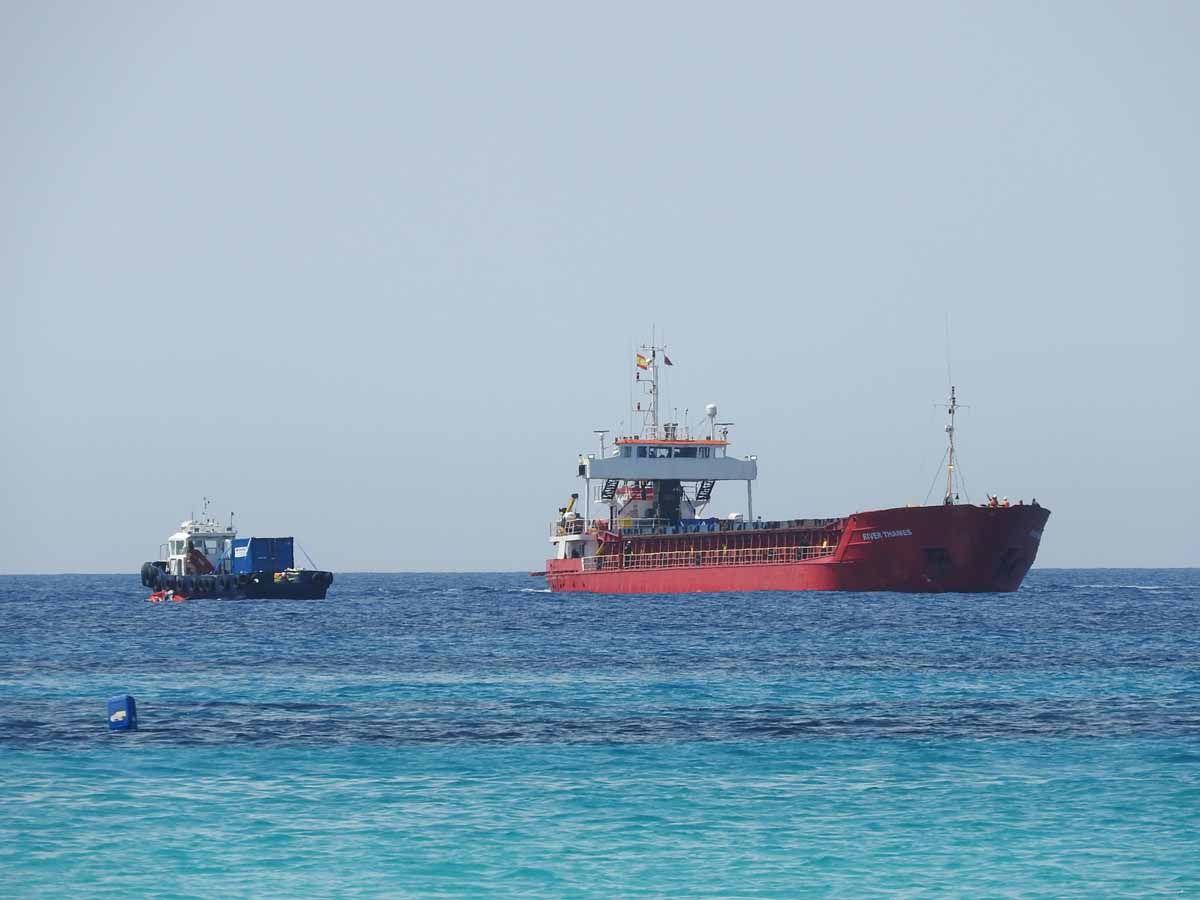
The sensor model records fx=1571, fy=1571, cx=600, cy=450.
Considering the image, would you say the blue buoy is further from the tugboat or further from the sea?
the tugboat

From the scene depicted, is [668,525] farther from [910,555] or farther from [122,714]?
[122,714]

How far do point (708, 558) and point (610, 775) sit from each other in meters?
61.2

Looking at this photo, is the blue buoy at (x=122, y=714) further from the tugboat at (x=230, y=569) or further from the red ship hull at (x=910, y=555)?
the tugboat at (x=230, y=569)

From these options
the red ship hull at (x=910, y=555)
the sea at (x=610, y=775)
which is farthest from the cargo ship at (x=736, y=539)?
the sea at (x=610, y=775)

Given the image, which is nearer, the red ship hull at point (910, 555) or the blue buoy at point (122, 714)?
the blue buoy at point (122, 714)

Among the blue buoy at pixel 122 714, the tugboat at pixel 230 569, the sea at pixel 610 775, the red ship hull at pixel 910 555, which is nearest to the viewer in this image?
the sea at pixel 610 775

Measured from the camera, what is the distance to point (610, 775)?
21.7m

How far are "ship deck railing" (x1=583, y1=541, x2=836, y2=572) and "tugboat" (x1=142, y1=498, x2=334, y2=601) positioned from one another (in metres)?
16.1

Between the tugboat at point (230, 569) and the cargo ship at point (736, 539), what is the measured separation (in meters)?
16.2

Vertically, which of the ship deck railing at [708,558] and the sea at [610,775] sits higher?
the ship deck railing at [708,558]

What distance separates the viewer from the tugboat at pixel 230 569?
8900 centimetres

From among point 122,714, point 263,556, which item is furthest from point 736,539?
point 122,714

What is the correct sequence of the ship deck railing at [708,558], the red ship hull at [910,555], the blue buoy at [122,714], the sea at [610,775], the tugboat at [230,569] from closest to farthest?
the sea at [610,775] → the blue buoy at [122,714] → the red ship hull at [910,555] → the ship deck railing at [708,558] → the tugboat at [230,569]

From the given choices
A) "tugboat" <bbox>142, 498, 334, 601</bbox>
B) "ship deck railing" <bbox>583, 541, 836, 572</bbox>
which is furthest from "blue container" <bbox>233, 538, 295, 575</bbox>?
"ship deck railing" <bbox>583, 541, 836, 572</bbox>
